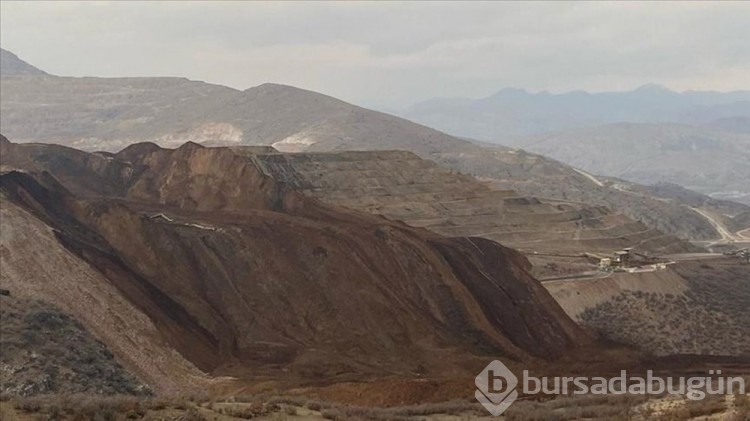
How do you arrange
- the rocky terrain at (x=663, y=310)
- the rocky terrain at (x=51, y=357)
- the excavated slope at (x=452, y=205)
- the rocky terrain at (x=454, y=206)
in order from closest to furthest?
the rocky terrain at (x=51, y=357), the rocky terrain at (x=663, y=310), the rocky terrain at (x=454, y=206), the excavated slope at (x=452, y=205)

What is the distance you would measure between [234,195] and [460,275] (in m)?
22.0

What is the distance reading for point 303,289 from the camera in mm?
42188

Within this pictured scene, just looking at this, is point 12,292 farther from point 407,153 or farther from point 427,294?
point 407,153

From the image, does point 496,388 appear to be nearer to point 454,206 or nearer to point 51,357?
point 51,357

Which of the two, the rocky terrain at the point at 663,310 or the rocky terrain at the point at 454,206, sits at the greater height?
the rocky terrain at the point at 454,206

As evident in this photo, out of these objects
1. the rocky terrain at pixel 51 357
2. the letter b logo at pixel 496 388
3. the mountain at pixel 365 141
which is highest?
the mountain at pixel 365 141

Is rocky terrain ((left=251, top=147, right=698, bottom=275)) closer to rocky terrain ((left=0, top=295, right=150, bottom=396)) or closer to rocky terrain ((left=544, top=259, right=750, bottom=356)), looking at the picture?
rocky terrain ((left=544, top=259, right=750, bottom=356))

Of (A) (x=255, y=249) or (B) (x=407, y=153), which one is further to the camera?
(B) (x=407, y=153)

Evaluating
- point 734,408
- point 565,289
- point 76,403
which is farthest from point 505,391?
point 565,289

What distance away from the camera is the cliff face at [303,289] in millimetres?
36875

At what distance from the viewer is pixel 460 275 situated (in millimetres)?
46969

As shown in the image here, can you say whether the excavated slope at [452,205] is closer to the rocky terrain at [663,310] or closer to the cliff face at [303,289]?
the rocky terrain at [663,310]

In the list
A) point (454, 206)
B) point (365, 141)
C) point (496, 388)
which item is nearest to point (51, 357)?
point (496, 388)

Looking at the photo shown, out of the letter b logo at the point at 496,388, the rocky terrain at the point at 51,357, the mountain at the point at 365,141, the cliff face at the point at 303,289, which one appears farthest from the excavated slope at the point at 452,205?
the rocky terrain at the point at 51,357
